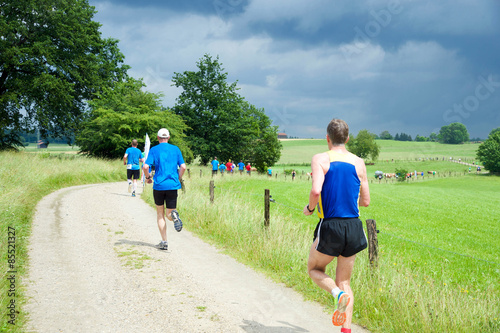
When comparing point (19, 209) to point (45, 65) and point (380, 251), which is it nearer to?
point (380, 251)

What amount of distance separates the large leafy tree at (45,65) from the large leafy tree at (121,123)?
2.11m

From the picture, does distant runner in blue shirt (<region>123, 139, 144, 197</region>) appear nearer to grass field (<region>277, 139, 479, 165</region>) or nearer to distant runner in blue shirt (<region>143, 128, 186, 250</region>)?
distant runner in blue shirt (<region>143, 128, 186, 250</region>)

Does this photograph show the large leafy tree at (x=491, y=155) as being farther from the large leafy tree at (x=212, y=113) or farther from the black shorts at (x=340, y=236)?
the black shorts at (x=340, y=236)

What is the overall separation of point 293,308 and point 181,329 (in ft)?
4.91

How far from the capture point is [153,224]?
9.87 meters

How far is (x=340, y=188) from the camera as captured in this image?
3.32 metres

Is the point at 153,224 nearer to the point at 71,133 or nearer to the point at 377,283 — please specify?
the point at 377,283

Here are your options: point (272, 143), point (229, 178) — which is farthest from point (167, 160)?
point (272, 143)

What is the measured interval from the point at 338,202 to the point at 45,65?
110ft

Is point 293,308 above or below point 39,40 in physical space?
below

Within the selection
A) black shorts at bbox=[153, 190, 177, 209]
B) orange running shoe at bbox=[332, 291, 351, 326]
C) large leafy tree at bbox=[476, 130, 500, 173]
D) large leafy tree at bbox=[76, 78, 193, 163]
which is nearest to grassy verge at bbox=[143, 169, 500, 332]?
orange running shoe at bbox=[332, 291, 351, 326]

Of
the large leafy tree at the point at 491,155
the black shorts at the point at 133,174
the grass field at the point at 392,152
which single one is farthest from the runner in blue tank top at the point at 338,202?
the grass field at the point at 392,152

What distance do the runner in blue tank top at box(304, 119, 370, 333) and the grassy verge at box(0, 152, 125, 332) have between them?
10.6 feet

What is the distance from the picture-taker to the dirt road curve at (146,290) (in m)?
4.10
